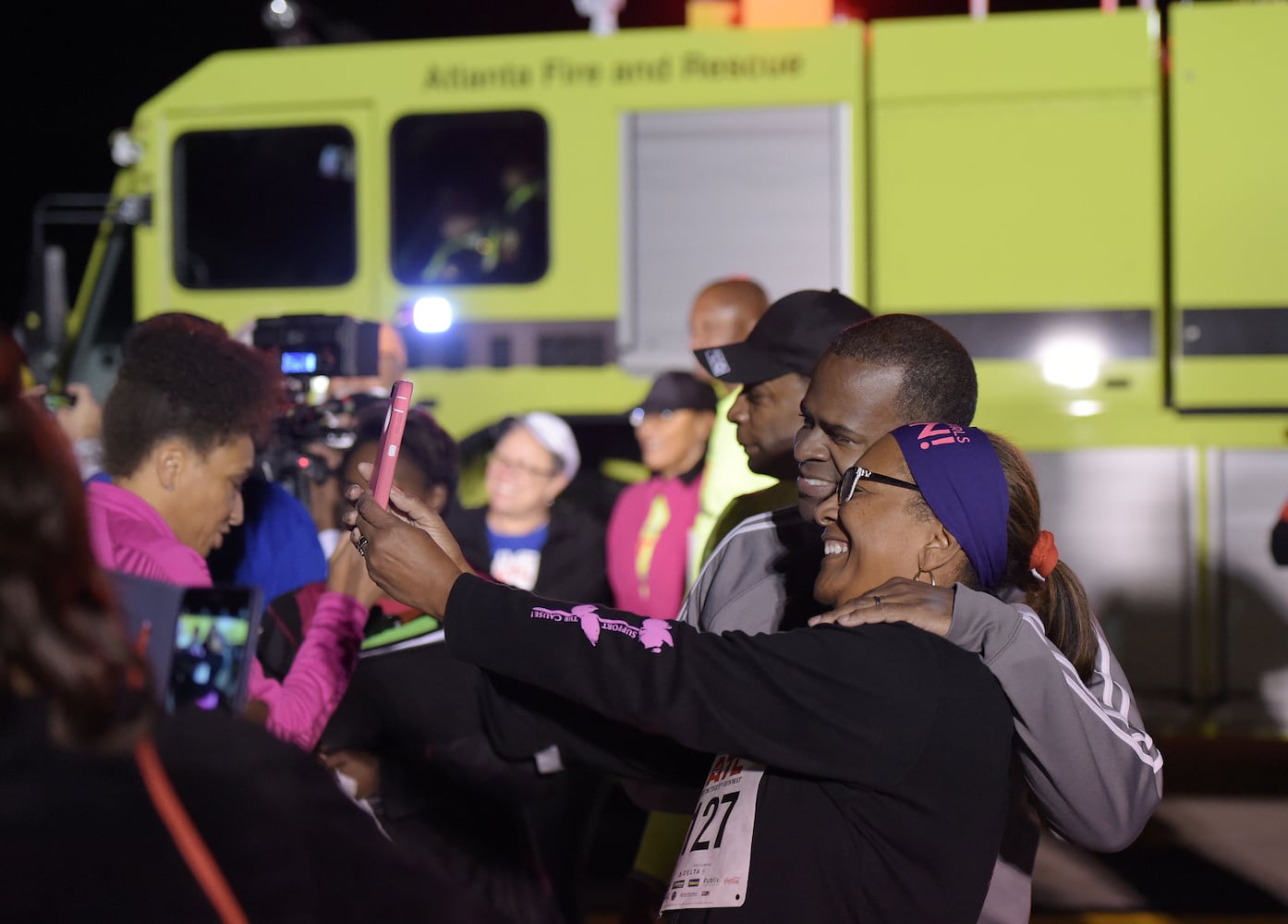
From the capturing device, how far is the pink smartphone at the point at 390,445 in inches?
81.7

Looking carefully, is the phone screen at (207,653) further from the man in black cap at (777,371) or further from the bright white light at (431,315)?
the bright white light at (431,315)

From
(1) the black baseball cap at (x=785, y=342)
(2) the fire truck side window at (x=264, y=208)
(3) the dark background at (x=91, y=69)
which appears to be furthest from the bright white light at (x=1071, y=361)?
(3) the dark background at (x=91, y=69)

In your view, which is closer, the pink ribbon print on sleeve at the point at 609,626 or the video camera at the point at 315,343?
the pink ribbon print on sleeve at the point at 609,626

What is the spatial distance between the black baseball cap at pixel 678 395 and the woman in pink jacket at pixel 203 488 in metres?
2.97

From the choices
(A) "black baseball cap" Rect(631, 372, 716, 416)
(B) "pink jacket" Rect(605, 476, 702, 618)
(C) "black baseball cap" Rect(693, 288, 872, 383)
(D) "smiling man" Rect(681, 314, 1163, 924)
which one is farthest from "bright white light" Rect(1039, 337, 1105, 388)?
(D) "smiling man" Rect(681, 314, 1163, 924)

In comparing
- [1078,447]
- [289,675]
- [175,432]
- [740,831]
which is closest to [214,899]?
[740,831]

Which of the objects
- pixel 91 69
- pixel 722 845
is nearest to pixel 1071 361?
pixel 722 845

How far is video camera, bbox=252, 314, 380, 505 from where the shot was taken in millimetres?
3809

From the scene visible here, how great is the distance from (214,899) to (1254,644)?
19.6ft

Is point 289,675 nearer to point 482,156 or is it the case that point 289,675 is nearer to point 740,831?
point 740,831

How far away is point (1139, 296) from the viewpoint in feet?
20.5

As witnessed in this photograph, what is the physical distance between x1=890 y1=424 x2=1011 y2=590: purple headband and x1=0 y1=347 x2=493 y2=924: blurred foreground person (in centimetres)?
126

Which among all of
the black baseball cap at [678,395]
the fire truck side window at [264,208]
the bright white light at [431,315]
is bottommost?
the black baseball cap at [678,395]

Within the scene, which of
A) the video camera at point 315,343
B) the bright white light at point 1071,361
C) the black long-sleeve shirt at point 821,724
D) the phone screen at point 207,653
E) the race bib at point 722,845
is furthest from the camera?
the bright white light at point 1071,361
